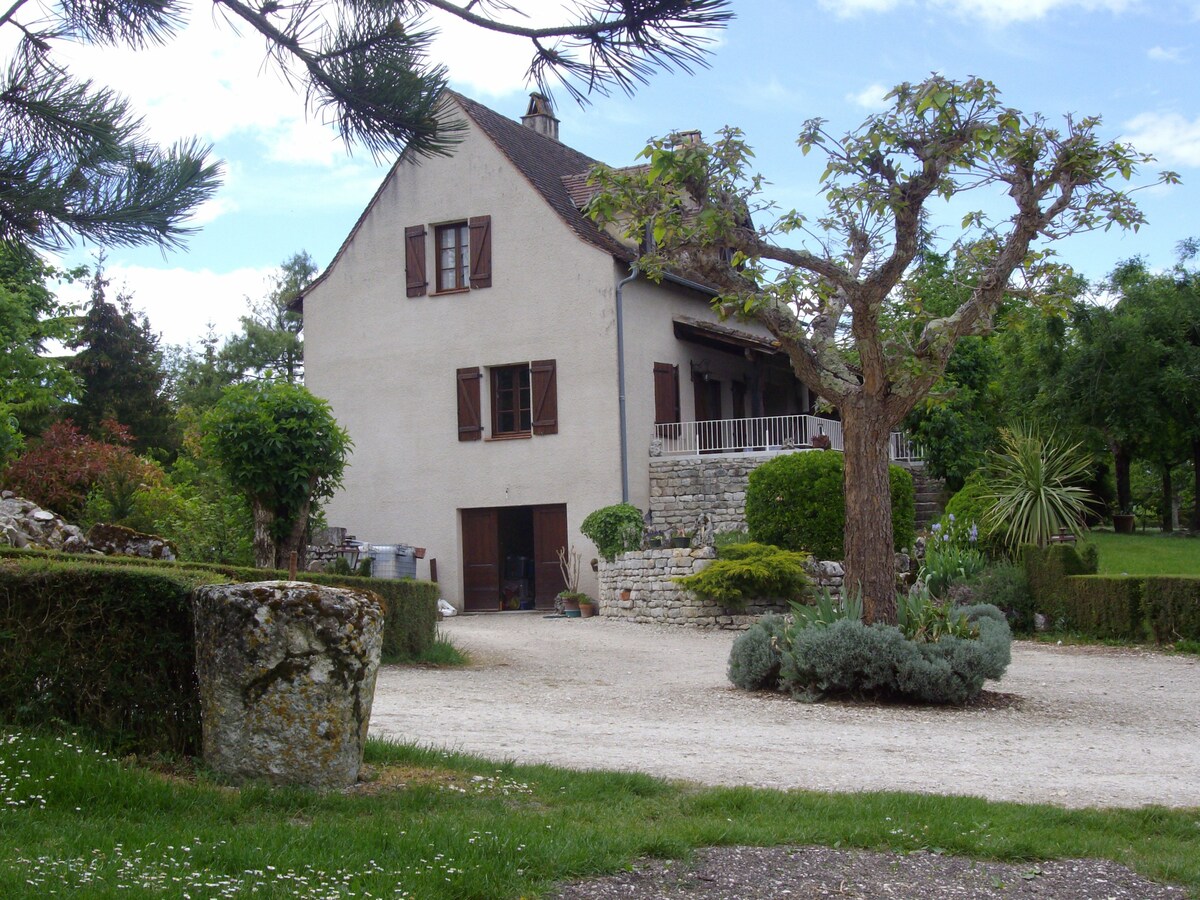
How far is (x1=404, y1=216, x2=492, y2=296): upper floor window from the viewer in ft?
80.6

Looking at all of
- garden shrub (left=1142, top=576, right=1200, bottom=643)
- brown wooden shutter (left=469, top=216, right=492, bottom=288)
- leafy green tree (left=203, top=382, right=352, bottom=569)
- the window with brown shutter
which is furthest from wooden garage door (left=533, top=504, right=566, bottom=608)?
garden shrub (left=1142, top=576, right=1200, bottom=643)

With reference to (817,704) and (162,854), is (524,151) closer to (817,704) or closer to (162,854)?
(817,704)

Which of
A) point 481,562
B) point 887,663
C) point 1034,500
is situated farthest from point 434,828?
point 481,562

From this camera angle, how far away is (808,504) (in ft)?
67.7

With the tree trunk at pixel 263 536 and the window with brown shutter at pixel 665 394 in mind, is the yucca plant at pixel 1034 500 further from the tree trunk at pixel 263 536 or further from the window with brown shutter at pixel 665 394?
the tree trunk at pixel 263 536

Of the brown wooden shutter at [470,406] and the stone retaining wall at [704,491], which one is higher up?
the brown wooden shutter at [470,406]

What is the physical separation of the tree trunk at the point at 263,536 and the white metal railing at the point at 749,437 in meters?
10.1

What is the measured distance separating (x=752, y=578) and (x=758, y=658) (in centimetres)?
692

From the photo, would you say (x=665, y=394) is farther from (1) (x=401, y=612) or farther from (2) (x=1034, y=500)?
(1) (x=401, y=612)

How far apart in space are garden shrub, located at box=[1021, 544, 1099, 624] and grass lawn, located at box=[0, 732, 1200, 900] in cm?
1143

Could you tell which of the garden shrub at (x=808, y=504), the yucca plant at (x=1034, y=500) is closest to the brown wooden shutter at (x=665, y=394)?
the garden shrub at (x=808, y=504)

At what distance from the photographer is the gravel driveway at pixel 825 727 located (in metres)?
7.23

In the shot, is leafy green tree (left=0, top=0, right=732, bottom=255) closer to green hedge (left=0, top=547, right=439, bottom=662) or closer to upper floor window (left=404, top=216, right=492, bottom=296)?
green hedge (left=0, top=547, right=439, bottom=662)

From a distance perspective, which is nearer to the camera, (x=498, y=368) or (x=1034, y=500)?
(x=1034, y=500)
